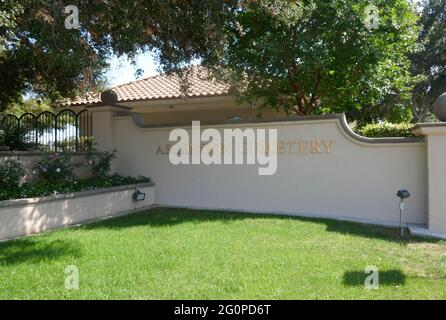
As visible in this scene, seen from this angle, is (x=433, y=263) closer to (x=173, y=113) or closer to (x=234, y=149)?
(x=234, y=149)

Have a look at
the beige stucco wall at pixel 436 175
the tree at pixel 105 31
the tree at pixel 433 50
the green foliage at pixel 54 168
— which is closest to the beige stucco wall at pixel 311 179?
the beige stucco wall at pixel 436 175

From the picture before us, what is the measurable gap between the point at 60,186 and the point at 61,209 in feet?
2.72

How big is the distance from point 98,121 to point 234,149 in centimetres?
425

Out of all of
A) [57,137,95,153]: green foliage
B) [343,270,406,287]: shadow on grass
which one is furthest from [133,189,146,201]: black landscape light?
[343,270,406,287]: shadow on grass

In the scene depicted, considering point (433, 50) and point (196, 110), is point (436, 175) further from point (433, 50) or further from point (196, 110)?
point (433, 50)

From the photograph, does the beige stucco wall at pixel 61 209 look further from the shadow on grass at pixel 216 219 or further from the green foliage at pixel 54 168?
the green foliage at pixel 54 168

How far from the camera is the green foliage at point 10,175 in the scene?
27.4 feet

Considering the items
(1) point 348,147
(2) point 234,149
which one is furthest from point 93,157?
(1) point 348,147

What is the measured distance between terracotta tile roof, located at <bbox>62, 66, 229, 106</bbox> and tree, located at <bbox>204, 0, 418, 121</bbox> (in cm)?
263

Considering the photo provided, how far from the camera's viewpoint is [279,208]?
10156 mm

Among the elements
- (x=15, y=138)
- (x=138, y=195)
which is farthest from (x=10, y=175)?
(x=15, y=138)

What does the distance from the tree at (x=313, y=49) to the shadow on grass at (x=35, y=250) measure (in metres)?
5.03

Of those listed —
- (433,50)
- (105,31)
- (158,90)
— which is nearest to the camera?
(105,31)

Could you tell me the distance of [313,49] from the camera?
974 centimetres
